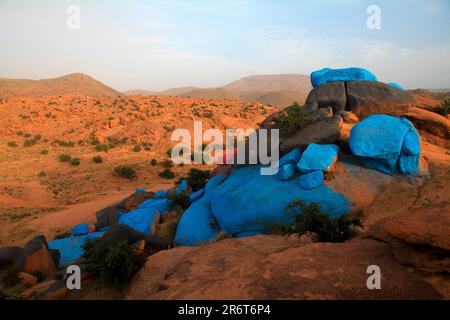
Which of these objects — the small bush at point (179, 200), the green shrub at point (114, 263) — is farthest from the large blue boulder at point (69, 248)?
the small bush at point (179, 200)

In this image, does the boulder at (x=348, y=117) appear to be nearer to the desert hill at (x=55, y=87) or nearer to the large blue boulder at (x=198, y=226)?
the large blue boulder at (x=198, y=226)

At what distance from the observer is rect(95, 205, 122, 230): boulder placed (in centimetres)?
1070

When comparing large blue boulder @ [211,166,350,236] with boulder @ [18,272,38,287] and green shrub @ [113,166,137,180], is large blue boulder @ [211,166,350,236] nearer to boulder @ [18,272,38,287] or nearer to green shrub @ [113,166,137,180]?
boulder @ [18,272,38,287]

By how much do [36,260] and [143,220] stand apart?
3.13 metres

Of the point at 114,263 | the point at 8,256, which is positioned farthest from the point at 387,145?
the point at 8,256

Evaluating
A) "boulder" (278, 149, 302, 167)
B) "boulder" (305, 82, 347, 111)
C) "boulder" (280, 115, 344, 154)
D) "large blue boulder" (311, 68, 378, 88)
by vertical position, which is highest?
"large blue boulder" (311, 68, 378, 88)

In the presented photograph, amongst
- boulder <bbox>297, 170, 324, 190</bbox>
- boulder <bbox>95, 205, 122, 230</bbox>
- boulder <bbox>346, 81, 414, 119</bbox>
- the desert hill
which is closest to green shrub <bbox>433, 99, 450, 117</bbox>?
boulder <bbox>346, 81, 414, 119</bbox>

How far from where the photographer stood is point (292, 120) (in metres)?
9.38

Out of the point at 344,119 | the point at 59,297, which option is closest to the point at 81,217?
the point at 59,297

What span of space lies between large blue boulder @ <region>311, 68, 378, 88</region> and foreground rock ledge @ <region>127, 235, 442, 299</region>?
745 cm

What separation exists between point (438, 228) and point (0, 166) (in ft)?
82.7
